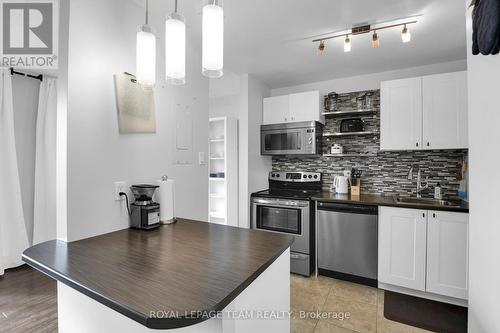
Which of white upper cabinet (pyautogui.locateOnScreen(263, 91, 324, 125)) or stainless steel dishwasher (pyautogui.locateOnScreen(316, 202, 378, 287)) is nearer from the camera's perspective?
stainless steel dishwasher (pyautogui.locateOnScreen(316, 202, 378, 287))

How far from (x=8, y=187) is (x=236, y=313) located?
10.7 ft

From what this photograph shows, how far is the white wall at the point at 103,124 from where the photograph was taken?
1.33 meters

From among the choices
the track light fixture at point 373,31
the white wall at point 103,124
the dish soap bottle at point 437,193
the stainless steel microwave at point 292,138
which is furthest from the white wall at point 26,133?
the dish soap bottle at point 437,193

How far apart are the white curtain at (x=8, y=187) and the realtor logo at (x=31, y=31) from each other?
1208 mm

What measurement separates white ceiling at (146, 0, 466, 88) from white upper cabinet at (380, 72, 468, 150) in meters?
0.33

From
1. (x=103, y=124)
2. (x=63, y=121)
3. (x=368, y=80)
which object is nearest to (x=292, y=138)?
(x=368, y=80)

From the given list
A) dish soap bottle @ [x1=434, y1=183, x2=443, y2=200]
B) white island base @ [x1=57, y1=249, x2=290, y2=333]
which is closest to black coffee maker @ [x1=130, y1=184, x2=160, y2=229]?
white island base @ [x1=57, y1=249, x2=290, y2=333]

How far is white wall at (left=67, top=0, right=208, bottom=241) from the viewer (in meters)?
1.33

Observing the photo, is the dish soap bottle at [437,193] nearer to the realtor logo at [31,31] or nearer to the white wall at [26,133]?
the realtor logo at [31,31]

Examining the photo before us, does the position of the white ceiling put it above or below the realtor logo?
above

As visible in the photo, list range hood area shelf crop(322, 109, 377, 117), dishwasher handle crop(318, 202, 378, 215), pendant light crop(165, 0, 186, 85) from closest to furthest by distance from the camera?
pendant light crop(165, 0, 186, 85), dishwasher handle crop(318, 202, 378, 215), range hood area shelf crop(322, 109, 377, 117)

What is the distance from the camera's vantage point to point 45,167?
9.87ft

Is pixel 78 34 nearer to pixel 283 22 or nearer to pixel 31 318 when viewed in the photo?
pixel 283 22

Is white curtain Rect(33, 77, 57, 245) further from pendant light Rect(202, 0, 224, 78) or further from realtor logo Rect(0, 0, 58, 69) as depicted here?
pendant light Rect(202, 0, 224, 78)
